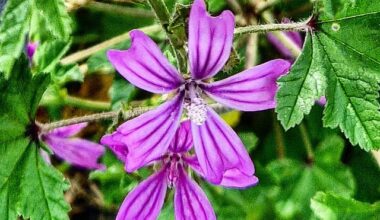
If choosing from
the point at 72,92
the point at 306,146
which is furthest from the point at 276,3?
the point at 72,92

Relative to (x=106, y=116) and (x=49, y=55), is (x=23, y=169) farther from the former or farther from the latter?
(x=49, y=55)

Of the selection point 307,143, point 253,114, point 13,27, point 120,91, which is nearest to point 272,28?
point 13,27

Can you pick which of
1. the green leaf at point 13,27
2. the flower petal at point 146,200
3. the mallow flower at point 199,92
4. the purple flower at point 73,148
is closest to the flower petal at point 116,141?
Answer: the mallow flower at point 199,92

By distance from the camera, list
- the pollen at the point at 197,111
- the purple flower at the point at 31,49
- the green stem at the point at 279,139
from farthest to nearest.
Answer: the green stem at the point at 279,139, the purple flower at the point at 31,49, the pollen at the point at 197,111

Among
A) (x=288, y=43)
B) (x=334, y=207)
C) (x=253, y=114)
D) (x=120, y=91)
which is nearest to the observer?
(x=334, y=207)

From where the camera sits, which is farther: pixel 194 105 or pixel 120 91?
pixel 120 91

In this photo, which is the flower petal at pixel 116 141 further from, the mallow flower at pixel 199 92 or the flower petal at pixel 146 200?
the flower petal at pixel 146 200

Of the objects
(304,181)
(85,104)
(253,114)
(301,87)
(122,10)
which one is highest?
(122,10)
